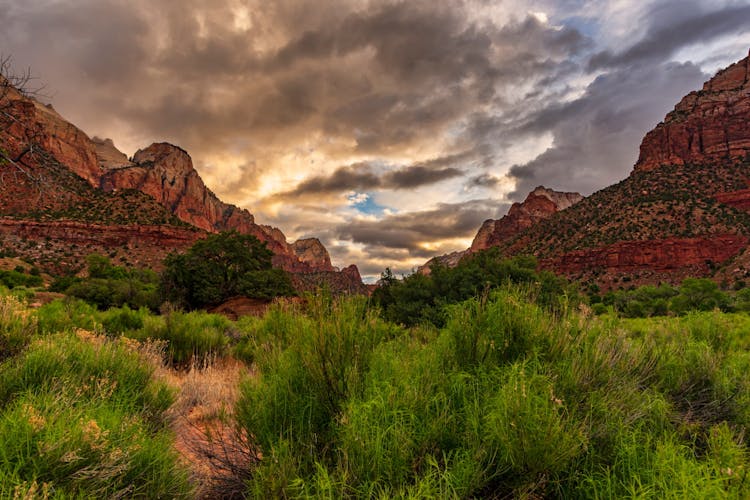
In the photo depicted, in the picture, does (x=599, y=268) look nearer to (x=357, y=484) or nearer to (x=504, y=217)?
(x=357, y=484)

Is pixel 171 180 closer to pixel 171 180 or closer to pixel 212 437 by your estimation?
pixel 171 180

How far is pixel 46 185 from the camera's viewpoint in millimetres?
8375

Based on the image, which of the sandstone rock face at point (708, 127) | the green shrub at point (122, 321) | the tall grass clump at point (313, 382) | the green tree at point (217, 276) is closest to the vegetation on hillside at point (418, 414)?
the tall grass clump at point (313, 382)

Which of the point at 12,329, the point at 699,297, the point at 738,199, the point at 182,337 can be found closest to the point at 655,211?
the point at 738,199

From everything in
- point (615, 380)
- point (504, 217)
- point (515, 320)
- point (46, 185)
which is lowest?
point (615, 380)

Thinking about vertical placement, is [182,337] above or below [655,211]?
below

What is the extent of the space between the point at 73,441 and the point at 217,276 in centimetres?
3575

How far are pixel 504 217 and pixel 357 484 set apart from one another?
649 ft

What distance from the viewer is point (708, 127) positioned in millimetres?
92438

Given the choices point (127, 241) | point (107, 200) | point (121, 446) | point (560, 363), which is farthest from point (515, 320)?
point (107, 200)

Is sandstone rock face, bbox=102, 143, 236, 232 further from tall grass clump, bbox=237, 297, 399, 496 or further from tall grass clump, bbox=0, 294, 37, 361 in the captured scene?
tall grass clump, bbox=237, 297, 399, 496

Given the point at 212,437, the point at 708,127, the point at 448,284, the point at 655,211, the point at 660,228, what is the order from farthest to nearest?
the point at 708,127, the point at 655,211, the point at 660,228, the point at 448,284, the point at 212,437

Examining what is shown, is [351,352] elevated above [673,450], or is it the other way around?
[351,352]

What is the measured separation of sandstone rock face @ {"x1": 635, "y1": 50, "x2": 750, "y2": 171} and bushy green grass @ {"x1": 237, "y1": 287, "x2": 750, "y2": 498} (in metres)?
104
